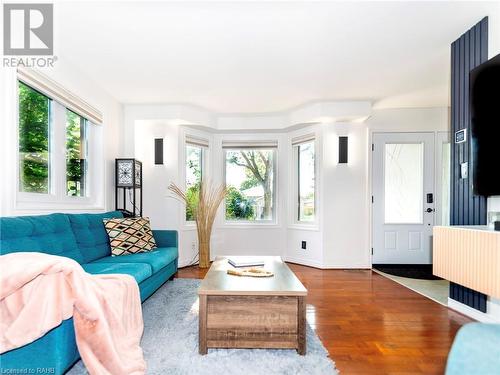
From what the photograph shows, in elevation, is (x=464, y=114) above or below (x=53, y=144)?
above

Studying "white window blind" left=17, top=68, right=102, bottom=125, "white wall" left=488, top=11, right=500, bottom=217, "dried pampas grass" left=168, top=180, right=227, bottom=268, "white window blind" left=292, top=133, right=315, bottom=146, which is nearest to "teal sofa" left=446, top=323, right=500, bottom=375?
"white wall" left=488, top=11, right=500, bottom=217

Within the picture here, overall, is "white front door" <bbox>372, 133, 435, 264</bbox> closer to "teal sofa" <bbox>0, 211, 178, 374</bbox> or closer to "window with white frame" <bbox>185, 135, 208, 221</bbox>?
"window with white frame" <bbox>185, 135, 208, 221</bbox>

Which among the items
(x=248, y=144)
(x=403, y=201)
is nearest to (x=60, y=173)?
(x=248, y=144)

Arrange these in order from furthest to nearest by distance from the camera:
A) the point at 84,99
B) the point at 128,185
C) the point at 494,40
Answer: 1. the point at 128,185
2. the point at 84,99
3. the point at 494,40

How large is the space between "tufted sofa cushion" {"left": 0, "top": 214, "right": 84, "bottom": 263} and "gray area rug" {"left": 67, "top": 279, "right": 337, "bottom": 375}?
0.84 meters

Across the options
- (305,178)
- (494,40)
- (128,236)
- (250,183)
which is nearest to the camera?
(494,40)

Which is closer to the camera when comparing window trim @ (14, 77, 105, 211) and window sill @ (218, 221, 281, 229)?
window trim @ (14, 77, 105, 211)

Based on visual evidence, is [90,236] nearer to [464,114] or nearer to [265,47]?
[265,47]

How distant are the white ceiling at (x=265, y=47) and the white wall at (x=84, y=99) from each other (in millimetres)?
154

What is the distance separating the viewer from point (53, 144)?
280 cm

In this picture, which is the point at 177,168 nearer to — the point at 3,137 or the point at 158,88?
the point at 158,88

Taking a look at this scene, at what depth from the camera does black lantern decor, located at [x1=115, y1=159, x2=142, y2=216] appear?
3781 millimetres

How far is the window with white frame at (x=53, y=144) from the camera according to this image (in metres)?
2.40

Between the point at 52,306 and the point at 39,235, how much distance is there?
1.12 meters
